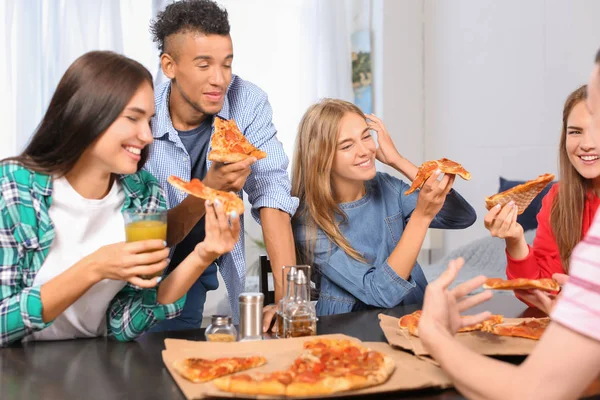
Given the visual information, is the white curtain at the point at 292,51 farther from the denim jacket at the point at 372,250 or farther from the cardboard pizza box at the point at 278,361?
the cardboard pizza box at the point at 278,361

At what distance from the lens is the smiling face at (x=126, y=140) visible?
6.27ft

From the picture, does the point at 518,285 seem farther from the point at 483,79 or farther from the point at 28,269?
the point at 483,79

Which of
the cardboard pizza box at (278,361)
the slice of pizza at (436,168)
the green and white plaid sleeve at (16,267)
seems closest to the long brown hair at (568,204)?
the slice of pizza at (436,168)

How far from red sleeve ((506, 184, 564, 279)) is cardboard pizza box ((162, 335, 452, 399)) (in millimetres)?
826

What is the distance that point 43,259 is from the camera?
1.86 metres

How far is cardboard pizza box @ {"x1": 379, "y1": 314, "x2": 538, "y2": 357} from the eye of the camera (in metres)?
1.62

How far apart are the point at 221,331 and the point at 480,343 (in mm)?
650

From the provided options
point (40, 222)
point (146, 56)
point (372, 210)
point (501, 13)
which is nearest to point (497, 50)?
point (501, 13)

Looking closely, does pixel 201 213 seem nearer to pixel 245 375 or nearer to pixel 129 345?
pixel 129 345

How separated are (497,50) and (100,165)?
4.07 meters

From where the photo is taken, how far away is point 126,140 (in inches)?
76.0

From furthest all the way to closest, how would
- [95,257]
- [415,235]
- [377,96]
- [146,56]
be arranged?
1. [377,96]
2. [146,56]
3. [415,235]
4. [95,257]

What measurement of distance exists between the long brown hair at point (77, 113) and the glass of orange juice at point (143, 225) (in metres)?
0.32

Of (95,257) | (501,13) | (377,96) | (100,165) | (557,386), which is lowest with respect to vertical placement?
(557,386)
